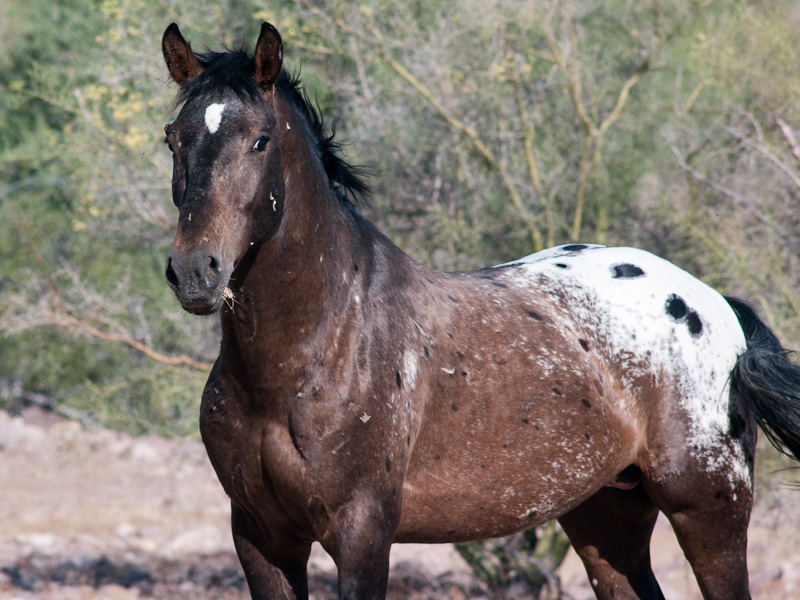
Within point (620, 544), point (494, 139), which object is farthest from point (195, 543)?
point (620, 544)

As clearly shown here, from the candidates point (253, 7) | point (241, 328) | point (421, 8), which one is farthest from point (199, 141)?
point (253, 7)

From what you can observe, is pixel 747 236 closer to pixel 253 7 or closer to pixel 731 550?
pixel 731 550

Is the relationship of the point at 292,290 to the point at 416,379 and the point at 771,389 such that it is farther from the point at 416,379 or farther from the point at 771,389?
the point at 771,389

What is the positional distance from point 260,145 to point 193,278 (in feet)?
1.77

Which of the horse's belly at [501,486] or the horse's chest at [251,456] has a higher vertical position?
the horse's chest at [251,456]

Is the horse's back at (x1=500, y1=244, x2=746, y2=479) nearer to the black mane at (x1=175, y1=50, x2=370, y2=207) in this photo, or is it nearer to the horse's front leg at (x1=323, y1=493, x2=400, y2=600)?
the black mane at (x1=175, y1=50, x2=370, y2=207)

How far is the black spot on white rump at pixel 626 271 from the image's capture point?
4.19 metres

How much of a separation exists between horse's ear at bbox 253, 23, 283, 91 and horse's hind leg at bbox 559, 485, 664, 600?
102 inches

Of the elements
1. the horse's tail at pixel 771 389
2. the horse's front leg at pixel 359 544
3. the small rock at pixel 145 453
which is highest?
the horse's tail at pixel 771 389

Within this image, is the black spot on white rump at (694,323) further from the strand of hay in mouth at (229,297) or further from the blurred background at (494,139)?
the blurred background at (494,139)

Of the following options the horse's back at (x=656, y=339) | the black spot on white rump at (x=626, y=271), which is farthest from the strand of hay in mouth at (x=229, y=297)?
the black spot on white rump at (x=626, y=271)

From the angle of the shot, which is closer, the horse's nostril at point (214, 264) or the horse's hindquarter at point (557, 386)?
the horse's nostril at point (214, 264)

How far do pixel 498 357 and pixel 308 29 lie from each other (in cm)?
435

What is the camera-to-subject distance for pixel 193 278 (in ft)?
8.70
